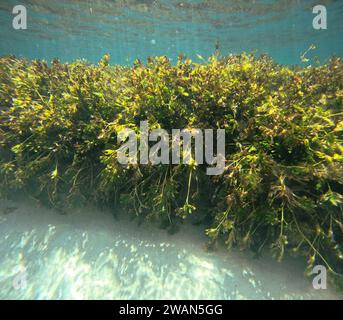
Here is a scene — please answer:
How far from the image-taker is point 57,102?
5355 mm

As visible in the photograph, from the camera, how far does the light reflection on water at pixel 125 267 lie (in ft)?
13.3

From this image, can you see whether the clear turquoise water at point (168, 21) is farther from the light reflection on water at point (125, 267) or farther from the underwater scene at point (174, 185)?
the light reflection on water at point (125, 267)

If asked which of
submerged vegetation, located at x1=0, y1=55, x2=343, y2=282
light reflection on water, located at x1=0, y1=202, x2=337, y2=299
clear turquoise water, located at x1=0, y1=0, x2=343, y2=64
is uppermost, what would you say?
clear turquoise water, located at x1=0, y1=0, x2=343, y2=64

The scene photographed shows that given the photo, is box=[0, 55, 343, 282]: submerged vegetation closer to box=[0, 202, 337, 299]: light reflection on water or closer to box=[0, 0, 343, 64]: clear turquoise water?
box=[0, 202, 337, 299]: light reflection on water

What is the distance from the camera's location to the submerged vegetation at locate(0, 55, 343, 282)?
3555 millimetres

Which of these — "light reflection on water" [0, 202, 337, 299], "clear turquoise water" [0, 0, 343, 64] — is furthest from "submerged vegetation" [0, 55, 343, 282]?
"clear turquoise water" [0, 0, 343, 64]

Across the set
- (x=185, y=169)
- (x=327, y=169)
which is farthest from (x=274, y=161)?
(x=185, y=169)

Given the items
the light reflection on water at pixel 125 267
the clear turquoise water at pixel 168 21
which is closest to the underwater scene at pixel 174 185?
the light reflection on water at pixel 125 267

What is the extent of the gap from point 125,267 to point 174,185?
181 cm

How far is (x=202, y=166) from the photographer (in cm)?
430

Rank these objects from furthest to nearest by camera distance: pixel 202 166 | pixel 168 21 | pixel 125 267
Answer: pixel 168 21 < pixel 125 267 < pixel 202 166

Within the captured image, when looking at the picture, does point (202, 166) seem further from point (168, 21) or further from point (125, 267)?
point (168, 21)

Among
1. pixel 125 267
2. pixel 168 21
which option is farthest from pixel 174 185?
pixel 168 21

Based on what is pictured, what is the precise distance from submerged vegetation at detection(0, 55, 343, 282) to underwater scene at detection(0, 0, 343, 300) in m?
A: 0.03
